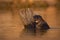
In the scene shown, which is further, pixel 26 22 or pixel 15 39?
pixel 26 22

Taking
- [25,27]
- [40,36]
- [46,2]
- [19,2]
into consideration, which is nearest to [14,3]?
[19,2]

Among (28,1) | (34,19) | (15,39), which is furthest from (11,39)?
(28,1)

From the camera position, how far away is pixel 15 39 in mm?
5332

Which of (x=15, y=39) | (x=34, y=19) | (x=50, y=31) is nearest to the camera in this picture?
(x=15, y=39)

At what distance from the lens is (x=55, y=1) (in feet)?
59.4

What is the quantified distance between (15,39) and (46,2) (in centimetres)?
1241

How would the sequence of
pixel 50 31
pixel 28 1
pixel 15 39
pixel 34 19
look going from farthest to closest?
pixel 28 1 < pixel 34 19 < pixel 50 31 < pixel 15 39

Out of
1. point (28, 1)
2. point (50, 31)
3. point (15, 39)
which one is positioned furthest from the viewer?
point (28, 1)

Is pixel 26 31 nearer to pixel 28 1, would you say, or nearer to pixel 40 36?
pixel 40 36

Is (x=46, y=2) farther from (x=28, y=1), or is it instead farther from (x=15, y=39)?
(x=15, y=39)

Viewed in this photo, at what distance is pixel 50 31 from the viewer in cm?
612

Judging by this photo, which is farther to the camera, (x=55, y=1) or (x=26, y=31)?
(x=55, y=1)

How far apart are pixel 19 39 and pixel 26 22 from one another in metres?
1.39

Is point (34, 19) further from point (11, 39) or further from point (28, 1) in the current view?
point (28, 1)
